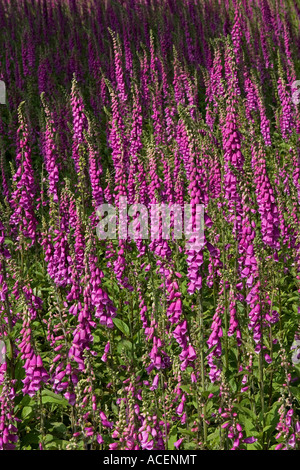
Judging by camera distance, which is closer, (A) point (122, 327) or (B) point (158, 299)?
(B) point (158, 299)

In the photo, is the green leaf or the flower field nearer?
the flower field

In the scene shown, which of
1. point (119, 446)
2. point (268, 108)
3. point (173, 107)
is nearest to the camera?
point (119, 446)

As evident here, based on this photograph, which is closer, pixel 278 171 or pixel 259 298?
pixel 259 298

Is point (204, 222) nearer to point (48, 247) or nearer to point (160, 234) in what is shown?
point (160, 234)

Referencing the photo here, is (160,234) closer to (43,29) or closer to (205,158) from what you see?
(205,158)

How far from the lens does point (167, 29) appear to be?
766 inches

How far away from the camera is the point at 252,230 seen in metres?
6.24

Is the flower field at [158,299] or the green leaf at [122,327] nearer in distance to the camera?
the flower field at [158,299]

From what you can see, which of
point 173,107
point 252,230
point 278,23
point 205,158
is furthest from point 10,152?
point 278,23

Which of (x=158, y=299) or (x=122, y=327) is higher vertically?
(x=158, y=299)

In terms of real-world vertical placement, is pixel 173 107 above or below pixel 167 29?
below

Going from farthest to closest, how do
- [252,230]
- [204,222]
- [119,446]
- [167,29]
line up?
[167,29] → [252,230] → [204,222] → [119,446]
